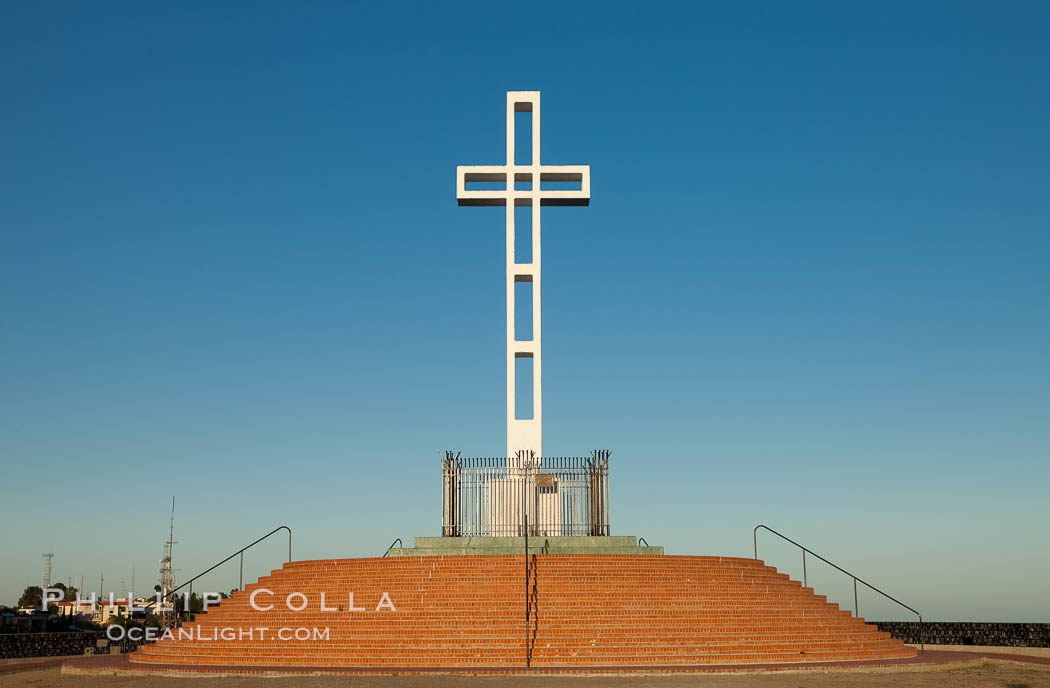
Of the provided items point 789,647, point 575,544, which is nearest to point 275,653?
point 575,544

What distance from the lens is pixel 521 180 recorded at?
24.1 m

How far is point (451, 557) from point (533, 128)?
1142cm

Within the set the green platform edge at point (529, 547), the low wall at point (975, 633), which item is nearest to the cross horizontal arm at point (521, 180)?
the green platform edge at point (529, 547)

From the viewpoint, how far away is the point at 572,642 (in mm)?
15336

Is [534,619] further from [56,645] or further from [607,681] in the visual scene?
[56,645]

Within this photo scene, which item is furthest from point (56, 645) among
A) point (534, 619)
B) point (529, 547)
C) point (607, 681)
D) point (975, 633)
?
point (975, 633)

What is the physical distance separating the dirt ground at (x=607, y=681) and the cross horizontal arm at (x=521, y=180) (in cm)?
1325

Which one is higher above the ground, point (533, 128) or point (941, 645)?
point (533, 128)

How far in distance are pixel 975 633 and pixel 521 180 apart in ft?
49.3

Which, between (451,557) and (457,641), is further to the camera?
(451,557)

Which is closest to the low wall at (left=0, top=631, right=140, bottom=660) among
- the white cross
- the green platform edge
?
the green platform edge

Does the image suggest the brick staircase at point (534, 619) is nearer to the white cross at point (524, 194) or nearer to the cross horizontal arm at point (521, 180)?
the white cross at point (524, 194)

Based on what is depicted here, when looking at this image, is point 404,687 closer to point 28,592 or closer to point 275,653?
point 275,653

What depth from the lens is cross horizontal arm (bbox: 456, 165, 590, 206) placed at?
78.2 feet
